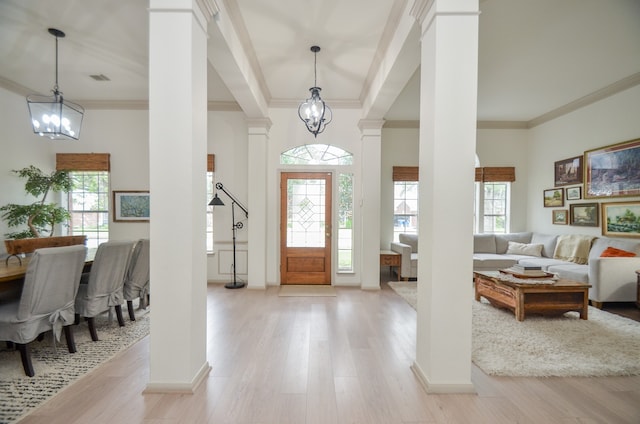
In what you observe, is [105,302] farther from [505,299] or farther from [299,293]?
[505,299]

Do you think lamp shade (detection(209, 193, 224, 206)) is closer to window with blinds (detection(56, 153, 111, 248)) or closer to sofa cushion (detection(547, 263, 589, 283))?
window with blinds (detection(56, 153, 111, 248))

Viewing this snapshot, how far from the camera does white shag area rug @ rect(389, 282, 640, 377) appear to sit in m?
2.39

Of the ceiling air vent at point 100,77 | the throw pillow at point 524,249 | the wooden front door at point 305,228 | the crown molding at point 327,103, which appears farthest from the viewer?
the throw pillow at point 524,249

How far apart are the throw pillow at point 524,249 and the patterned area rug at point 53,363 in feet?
20.3

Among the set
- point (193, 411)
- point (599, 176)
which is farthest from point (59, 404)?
point (599, 176)

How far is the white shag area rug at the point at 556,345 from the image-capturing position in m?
2.39

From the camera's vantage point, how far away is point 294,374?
2303 mm

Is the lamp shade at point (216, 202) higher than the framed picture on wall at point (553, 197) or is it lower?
lower

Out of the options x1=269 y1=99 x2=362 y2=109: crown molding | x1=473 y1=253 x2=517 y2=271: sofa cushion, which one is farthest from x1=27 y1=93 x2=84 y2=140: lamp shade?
x1=473 y1=253 x2=517 y2=271: sofa cushion

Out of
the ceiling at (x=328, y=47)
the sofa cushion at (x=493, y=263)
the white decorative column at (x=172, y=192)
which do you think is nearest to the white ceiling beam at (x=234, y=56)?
the ceiling at (x=328, y=47)

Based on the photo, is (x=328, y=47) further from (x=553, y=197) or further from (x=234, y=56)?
(x=553, y=197)

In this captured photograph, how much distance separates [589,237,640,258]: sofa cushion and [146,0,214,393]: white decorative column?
5508 mm

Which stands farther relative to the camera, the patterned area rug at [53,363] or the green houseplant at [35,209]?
the green houseplant at [35,209]

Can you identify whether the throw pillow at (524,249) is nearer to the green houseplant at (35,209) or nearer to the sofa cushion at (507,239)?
the sofa cushion at (507,239)
